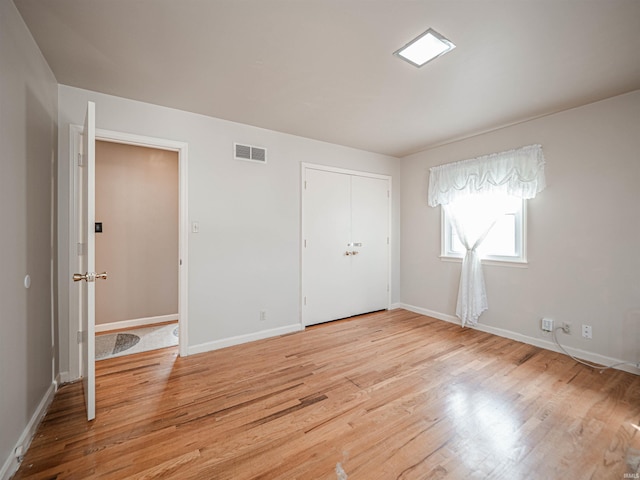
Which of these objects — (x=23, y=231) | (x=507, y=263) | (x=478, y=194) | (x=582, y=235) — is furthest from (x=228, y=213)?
(x=582, y=235)

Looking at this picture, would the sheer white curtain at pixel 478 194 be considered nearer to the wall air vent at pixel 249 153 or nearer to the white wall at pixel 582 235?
the white wall at pixel 582 235

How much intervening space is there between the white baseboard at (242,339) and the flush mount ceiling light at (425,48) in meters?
3.06

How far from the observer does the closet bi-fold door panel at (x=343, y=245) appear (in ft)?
12.2

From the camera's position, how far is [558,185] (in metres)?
2.88

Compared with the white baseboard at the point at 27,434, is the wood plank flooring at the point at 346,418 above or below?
below

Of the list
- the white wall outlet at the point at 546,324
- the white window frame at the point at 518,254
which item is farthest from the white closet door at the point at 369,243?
the white wall outlet at the point at 546,324

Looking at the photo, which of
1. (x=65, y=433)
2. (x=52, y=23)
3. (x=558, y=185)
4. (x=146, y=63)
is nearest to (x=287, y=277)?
(x=65, y=433)

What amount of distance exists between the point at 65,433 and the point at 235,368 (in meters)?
1.17

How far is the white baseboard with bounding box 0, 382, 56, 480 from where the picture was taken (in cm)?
139

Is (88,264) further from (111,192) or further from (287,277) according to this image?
(111,192)

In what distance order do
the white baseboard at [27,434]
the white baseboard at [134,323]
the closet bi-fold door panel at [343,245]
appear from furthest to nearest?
the closet bi-fold door panel at [343,245] → the white baseboard at [134,323] → the white baseboard at [27,434]

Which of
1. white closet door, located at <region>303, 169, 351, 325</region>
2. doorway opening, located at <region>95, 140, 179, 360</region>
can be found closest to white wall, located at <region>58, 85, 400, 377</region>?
white closet door, located at <region>303, 169, 351, 325</region>

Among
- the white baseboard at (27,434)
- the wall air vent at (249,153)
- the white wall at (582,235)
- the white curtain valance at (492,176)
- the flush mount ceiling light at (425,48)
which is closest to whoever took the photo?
the white baseboard at (27,434)

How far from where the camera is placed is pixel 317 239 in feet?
12.4
